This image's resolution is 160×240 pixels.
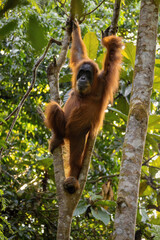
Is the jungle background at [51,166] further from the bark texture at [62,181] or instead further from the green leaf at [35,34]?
the green leaf at [35,34]

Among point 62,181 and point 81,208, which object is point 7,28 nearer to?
point 62,181

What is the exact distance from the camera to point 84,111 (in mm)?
3746

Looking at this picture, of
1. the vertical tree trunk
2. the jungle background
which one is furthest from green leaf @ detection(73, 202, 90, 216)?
the vertical tree trunk

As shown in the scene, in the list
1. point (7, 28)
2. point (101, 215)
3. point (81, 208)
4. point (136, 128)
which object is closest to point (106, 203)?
point (101, 215)

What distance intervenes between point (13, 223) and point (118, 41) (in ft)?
8.51

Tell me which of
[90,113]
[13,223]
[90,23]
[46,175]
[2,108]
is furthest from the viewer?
[90,23]

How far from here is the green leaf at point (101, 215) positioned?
353 cm

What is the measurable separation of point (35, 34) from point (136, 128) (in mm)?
1451

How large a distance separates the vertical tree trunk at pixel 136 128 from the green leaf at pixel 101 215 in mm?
1852

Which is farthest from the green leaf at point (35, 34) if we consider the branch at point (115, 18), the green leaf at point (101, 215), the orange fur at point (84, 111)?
the green leaf at point (101, 215)

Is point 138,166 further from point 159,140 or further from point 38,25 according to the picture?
point 159,140

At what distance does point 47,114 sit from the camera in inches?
139

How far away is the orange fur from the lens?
11.6 ft

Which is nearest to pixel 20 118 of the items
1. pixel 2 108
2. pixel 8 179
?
pixel 2 108
